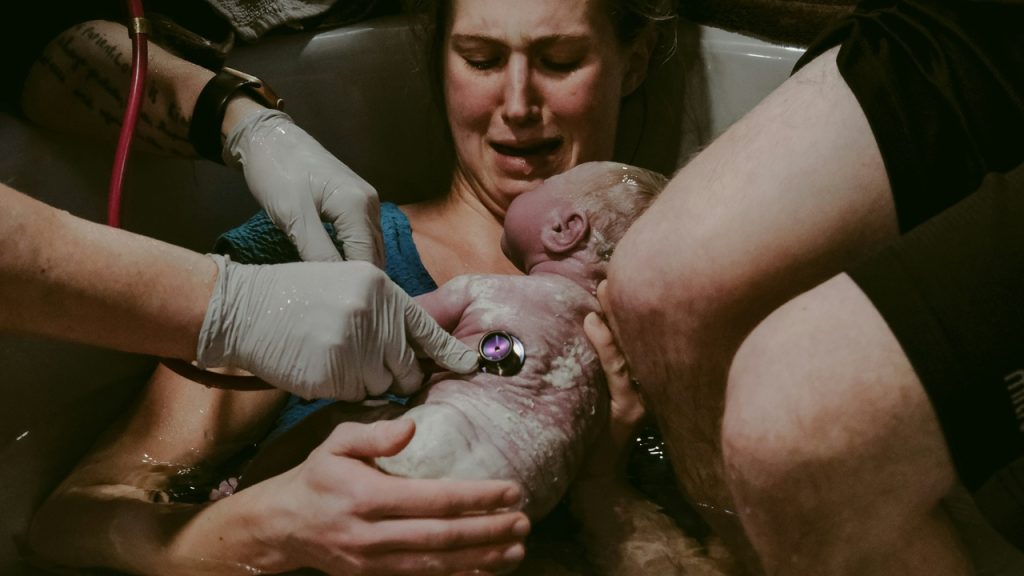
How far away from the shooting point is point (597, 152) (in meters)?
1.59

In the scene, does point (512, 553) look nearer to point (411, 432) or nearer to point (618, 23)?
point (411, 432)

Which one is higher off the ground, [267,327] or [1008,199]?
[1008,199]

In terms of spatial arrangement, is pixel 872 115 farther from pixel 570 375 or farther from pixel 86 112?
pixel 86 112

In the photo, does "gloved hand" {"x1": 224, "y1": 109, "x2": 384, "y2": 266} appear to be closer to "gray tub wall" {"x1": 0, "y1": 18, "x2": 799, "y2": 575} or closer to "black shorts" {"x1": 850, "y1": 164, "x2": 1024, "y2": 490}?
"gray tub wall" {"x1": 0, "y1": 18, "x2": 799, "y2": 575}

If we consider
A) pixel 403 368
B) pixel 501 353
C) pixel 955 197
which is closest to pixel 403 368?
pixel 403 368

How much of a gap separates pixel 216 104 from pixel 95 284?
1.65 ft

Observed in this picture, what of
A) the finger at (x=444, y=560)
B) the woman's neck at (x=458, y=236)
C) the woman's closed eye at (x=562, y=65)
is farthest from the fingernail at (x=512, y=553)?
the woman's closed eye at (x=562, y=65)

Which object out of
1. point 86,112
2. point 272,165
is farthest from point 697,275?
point 86,112

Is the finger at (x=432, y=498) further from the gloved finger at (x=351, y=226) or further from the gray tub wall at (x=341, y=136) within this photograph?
the gray tub wall at (x=341, y=136)

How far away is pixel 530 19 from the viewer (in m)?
1.48

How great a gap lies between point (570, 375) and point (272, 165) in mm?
492

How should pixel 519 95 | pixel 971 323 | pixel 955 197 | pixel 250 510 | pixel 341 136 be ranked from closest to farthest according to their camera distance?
pixel 971 323 < pixel 955 197 < pixel 250 510 < pixel 519 95 < pixel 341 136

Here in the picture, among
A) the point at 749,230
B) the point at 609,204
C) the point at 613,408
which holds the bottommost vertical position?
the point at 613,408

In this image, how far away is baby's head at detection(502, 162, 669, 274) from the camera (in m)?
1.31
